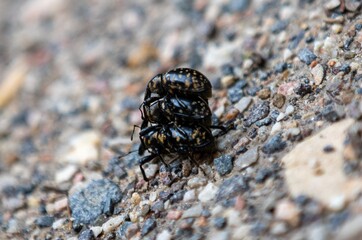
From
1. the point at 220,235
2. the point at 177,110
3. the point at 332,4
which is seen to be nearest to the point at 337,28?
the point at 332,4

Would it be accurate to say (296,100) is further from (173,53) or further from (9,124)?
(9,124)

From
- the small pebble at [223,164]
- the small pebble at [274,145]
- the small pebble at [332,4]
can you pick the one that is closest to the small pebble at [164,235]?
the small pebble at [223,164]

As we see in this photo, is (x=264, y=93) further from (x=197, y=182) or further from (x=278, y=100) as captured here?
(x=197, y=182)

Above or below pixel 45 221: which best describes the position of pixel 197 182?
below

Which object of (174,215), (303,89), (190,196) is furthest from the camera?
(303,89)

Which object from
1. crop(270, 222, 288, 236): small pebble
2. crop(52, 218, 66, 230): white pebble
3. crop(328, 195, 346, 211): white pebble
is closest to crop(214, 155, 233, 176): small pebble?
crop(270, 222, 288, 236): small pebble

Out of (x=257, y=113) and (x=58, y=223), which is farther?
(x=58, y=223)

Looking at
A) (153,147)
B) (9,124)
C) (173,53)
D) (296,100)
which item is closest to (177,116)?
(153,147)
